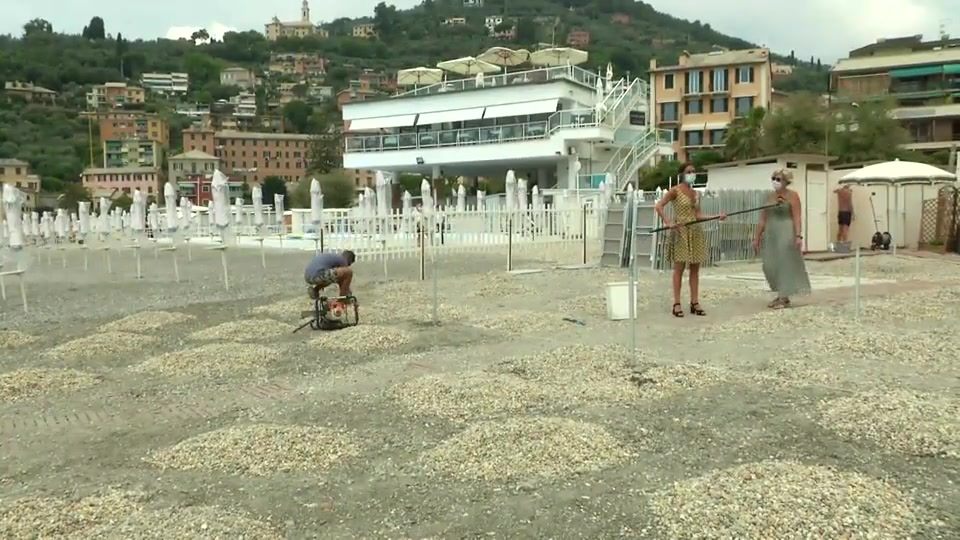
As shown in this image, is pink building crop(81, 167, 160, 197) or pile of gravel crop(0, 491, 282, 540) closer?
pile of gravel crop(0, 491, 282, 540)

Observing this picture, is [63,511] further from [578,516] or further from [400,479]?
[578,516]

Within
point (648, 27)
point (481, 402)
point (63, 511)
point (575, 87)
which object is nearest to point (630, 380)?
point (481, 402)

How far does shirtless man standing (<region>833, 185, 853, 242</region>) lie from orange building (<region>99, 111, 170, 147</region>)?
144130 millimetres

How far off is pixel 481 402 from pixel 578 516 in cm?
219

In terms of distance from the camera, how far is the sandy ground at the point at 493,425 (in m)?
4.05

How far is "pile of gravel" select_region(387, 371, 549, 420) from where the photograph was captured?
6.05m

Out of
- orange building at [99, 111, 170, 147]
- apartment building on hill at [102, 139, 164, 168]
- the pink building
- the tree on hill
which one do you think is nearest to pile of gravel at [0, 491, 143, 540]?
the tree on hill

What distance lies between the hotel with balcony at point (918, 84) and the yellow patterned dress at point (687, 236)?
54719 mm

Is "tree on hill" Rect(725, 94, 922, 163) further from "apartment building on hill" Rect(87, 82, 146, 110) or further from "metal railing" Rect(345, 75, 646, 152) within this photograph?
"apartment building on hill" Rect(87, 82, 146, 110)

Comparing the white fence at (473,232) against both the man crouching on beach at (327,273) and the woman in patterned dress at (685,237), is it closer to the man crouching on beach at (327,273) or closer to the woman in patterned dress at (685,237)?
the man crouching on beach at (327,273)

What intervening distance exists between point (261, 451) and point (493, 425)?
1.50 meters

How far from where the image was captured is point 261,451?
5.13 m

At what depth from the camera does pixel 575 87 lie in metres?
41.6

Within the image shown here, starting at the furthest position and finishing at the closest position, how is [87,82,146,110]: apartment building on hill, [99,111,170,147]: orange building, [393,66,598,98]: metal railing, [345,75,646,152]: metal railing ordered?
[87,82,146,110]: apartment building on hill < [99,111,170,147]: orange building < [393,66,598,98]: metal railing < [345,75,646,152]: metal railing
